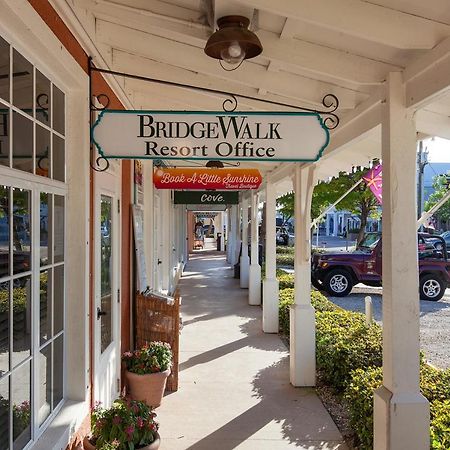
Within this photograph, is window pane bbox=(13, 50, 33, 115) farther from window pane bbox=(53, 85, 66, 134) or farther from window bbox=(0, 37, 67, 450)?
window pane bbox=(53, 85, 66, 134)

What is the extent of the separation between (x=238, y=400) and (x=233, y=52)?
13.2 feet

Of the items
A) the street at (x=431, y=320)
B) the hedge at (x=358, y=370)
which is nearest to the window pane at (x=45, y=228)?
the hedge at (x=358, y=370)

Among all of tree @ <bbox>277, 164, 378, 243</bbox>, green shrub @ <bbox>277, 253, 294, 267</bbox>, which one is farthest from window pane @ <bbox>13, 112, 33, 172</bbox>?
green shrub @ <bbox>277, 253, 294, 267</bbox>

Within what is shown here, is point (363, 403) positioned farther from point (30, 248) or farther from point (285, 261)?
point (285, 261)

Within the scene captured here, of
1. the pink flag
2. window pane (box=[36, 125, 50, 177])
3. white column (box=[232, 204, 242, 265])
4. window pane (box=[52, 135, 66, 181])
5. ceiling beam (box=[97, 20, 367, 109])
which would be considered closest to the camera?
window pane (box=[36, 125, 50, 177])

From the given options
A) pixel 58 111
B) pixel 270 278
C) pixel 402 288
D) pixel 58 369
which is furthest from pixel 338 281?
pixel 58 111

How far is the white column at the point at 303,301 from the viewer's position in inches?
234

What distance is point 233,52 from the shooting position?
9.07 ft

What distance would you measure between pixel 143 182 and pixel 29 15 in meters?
4.81

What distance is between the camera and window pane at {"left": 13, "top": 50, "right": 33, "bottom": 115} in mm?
2570

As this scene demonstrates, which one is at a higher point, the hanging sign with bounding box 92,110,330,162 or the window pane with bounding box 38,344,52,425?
the hanging sign with bounding box 92,110,330,162

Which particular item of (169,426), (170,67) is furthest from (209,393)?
(170,67)

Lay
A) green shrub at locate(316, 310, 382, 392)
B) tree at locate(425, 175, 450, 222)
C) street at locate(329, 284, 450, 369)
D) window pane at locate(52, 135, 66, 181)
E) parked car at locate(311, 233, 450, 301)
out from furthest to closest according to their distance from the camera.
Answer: tree at locate(425, 175, 450, 222) → parked car at locate(311, 233, 450, 301) → street at locate(329, 284, 450, 369) → green shrub at locate(316, 310, 382, 392) → window pane at locate(52, 135, 66, 181)

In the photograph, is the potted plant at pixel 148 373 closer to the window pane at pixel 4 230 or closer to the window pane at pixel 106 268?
the window pane at pixel 106 268
